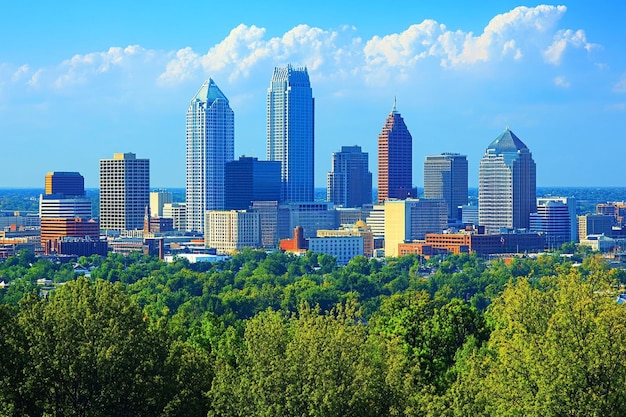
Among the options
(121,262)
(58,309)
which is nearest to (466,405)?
(58,309)

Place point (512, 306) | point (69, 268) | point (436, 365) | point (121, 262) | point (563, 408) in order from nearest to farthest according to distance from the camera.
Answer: point (563, 408), point (512, 306), point (436, 365), point (69, 268), point (121, 262)

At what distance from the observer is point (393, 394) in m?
46.2

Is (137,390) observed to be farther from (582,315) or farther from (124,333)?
(582,315)

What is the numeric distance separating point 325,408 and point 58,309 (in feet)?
30.8

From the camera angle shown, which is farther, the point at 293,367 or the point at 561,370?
the point at 293,367

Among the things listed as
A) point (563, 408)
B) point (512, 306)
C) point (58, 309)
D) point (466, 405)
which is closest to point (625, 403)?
point (563, 408)

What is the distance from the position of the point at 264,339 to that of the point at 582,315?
10.5 m

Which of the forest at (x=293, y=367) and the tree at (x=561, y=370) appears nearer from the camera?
the tree at (x=561, y=370)

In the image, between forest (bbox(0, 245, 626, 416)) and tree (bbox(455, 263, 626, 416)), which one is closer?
tree (bbox(455, 263, 626, 416))

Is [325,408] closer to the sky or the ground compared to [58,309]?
closer to the ground

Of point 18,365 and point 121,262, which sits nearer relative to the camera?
point 18,365

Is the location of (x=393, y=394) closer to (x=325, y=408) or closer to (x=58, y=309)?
(x=325, y=408)

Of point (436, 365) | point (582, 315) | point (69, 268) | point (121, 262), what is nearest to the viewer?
point (582, 315)

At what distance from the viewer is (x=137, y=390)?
153 feet
